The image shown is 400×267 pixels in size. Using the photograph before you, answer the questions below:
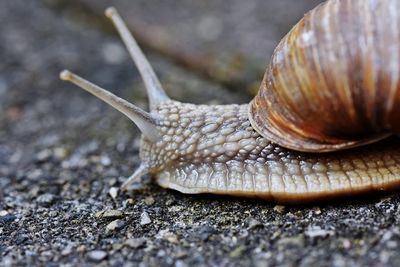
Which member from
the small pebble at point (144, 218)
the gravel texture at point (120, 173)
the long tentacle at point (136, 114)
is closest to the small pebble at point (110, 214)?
the gravel texture at point (120, 173)

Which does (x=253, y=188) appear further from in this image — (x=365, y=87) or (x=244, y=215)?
(x=365, y=87)

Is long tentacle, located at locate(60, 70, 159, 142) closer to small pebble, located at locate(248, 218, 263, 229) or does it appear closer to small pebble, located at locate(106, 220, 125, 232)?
small pebble, located at locate(106, 220, 125, 232)

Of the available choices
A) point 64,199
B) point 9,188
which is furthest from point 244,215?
point 9,188

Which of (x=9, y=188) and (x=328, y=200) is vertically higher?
(x=9, y=188)

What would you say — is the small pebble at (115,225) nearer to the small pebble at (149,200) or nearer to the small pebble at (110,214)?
the small pebble at (110,214)

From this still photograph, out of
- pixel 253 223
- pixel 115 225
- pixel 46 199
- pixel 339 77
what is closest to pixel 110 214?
pixel 115 225

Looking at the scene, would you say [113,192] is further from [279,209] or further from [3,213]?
[279,209]

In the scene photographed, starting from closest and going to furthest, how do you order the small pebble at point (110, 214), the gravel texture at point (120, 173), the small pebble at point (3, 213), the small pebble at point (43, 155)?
the gravel texture at point (120, 173)
the small pebble at point (110, 214)
the small pebble at point (3, 213)
the small pebble at point (43, 155)
